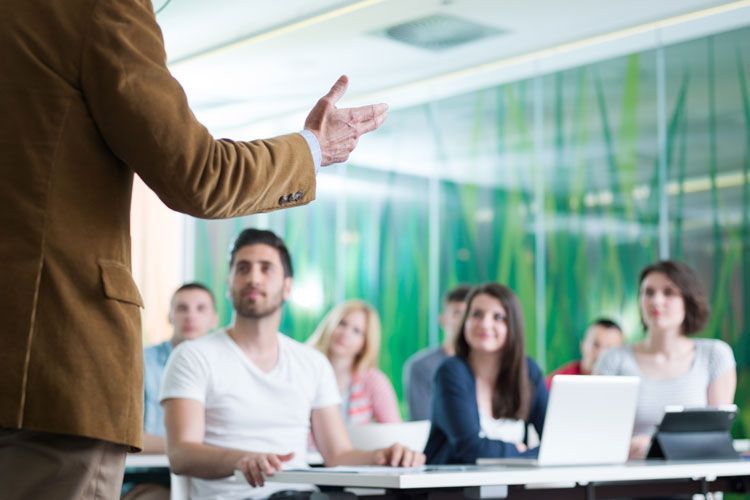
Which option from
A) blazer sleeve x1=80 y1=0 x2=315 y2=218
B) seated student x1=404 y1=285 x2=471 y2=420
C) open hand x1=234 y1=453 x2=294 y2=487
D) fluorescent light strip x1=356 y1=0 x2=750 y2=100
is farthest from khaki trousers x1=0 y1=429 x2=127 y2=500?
fluorescent light strip x1=356 y1=0 x2=750 y2=100

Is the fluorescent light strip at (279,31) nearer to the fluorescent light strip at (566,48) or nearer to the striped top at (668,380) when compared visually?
the fluorescent light strip at (566,48)

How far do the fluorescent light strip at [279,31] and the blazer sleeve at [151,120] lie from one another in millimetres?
5371

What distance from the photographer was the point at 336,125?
1.70 metres

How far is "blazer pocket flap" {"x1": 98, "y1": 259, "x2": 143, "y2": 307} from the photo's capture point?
57.9 inches

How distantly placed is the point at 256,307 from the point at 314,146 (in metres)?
2.15

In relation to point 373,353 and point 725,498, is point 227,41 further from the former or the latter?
point 725,498

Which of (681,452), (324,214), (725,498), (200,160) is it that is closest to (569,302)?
(725,498)

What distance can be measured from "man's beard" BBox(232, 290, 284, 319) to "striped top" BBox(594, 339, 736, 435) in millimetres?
1486

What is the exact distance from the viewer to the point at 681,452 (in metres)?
3.72

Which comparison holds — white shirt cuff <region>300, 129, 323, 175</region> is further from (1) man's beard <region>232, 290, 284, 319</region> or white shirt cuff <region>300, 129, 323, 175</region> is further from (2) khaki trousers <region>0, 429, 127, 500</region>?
(1) man's beard <region>232, 290, 284, 319</region>

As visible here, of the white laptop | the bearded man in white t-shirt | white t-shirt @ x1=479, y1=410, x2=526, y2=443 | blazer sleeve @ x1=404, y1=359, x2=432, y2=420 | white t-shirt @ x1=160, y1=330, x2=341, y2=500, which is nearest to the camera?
the white laptop

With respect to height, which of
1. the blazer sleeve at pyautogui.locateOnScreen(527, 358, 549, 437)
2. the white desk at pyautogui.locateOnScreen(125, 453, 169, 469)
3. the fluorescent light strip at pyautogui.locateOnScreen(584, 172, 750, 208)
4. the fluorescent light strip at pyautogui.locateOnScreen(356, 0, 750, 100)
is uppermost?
the fluorescent light strip at pyautogui.locateOnScreen(356, 0, 750, 100)

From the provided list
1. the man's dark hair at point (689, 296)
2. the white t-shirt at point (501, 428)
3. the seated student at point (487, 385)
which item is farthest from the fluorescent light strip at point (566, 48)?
the white t-shirt at point (501, 428)

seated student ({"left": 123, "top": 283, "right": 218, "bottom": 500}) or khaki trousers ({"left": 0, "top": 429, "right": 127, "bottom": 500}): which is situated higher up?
seated student ({"left": 123, "top": 283, "right": 218, "bottom": 500})
